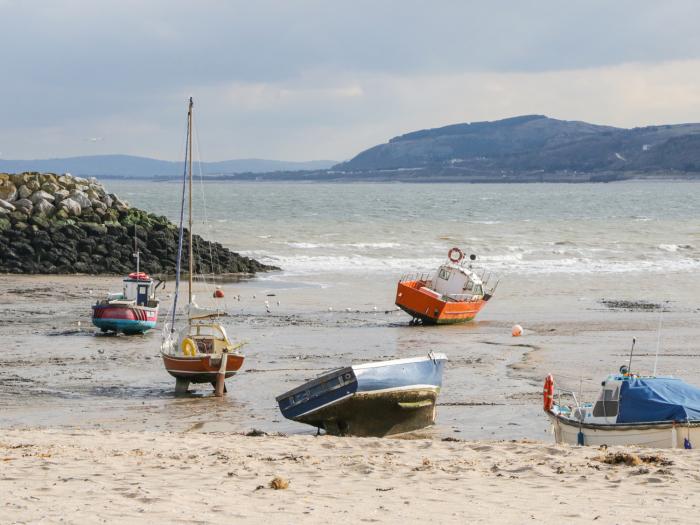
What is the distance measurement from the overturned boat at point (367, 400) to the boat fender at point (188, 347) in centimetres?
490

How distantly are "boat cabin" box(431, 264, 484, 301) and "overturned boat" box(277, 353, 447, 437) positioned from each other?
54.1 feet

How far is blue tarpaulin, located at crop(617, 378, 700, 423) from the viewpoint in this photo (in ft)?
49.8

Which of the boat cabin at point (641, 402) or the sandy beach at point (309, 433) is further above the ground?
the boat cabin at point (641, 402)

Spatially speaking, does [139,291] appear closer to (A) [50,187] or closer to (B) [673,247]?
(A) [50,187]

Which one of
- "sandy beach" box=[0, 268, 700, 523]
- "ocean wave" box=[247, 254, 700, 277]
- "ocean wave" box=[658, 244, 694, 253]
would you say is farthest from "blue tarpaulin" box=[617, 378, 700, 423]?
"ocean wave" box=[658, 244, 694, 253]

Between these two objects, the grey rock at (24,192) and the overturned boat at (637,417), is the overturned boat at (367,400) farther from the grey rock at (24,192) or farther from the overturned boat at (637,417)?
the grey rock at (24,192)

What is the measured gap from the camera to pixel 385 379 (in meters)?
17.8

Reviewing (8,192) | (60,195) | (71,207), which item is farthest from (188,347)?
(8,192)

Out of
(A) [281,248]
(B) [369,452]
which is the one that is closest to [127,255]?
(A) [281,248]

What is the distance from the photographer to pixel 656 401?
1535 cm

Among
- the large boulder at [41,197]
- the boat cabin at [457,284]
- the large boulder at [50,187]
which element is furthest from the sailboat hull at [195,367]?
the large boulder at [50,187]

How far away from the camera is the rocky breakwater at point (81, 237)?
4531 cm

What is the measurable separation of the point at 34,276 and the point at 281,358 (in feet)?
69.1

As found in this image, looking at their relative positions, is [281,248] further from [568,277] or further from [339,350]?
[339,350]
